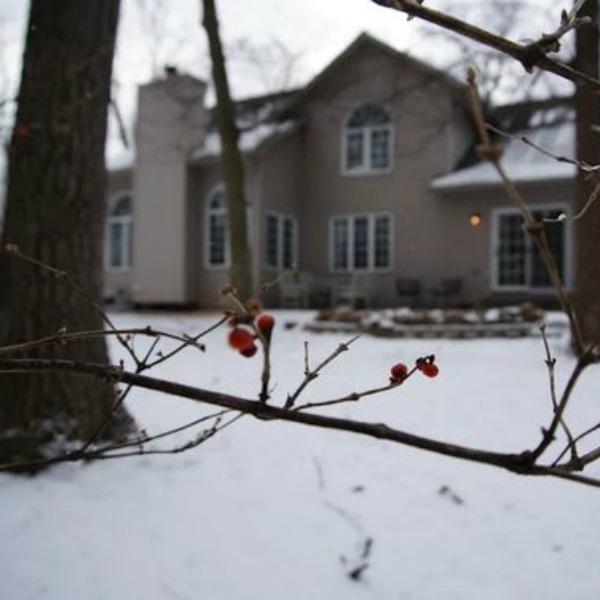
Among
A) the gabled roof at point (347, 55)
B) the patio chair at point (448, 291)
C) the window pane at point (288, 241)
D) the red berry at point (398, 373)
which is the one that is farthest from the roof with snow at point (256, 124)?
the red berry at point (398, 373)

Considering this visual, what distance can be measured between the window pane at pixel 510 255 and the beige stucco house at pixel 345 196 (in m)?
0.03

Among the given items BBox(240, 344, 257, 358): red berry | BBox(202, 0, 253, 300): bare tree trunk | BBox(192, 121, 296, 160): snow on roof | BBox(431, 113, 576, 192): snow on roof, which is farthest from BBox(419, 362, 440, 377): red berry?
BBox(192, 121, 296, 160): snow on roof

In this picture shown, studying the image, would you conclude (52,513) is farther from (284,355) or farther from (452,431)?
(284,355)

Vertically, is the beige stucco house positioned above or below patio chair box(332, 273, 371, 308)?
above

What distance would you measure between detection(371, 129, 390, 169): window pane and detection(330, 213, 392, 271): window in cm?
133

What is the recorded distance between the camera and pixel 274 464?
4.43 metres

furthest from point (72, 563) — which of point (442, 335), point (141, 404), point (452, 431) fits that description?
point (442, 335)

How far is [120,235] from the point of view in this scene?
2070cm

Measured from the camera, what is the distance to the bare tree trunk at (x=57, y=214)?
13.7 ft

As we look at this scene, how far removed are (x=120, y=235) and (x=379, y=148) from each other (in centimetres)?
733

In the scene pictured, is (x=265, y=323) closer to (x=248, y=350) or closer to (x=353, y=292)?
(x=248, y=350)

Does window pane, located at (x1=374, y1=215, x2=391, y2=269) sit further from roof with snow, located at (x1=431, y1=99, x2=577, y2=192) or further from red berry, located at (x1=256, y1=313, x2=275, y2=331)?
red berry, located at (x1=256, y1=313, x2=275, y2=331)

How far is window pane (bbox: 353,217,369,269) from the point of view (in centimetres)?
1902

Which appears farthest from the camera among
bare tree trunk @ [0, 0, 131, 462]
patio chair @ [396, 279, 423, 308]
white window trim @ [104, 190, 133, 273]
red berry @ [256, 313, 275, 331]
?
white window trim @ [104, 190, 133, 273]
